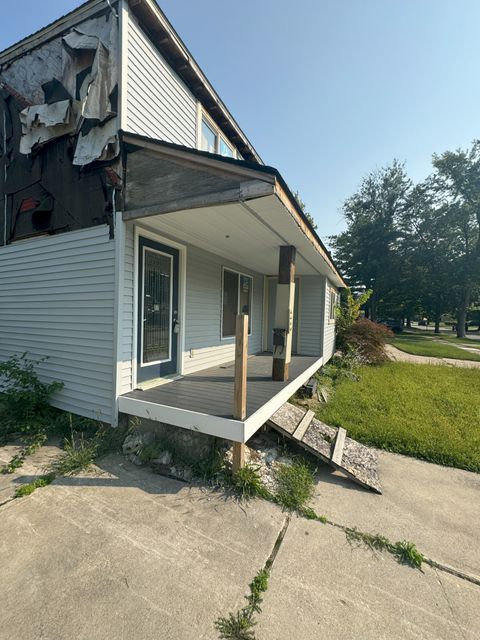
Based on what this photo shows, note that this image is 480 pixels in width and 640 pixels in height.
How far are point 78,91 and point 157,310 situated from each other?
329 cm

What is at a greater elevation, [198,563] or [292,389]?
[292,389]

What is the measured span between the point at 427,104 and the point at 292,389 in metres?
6.98

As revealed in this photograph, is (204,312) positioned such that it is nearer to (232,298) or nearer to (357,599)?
(232,298)

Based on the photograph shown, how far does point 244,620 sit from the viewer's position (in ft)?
5.35

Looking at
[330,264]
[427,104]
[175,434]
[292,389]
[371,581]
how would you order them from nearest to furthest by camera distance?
[371,581]
[175,434]
[292,389]
[427,104]
[330,264]

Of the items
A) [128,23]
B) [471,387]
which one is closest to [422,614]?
[128,23]

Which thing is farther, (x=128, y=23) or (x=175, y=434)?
(x=128, y=23)

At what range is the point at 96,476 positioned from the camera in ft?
10.0

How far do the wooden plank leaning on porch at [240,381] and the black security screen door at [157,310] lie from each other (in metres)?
1.75

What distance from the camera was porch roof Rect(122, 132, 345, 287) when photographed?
2820 millimetres

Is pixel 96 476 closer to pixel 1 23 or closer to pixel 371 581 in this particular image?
pixel 371 581

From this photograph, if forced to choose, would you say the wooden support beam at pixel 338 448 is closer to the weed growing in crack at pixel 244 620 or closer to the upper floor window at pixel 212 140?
the weed growing in crack at pixel 244 620

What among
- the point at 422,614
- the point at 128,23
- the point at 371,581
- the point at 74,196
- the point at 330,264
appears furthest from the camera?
Result: the point at 330,264

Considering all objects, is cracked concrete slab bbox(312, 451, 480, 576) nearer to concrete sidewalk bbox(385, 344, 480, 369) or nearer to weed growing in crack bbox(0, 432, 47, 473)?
weed growing in crack bbox(0, 432, 47, 473)
